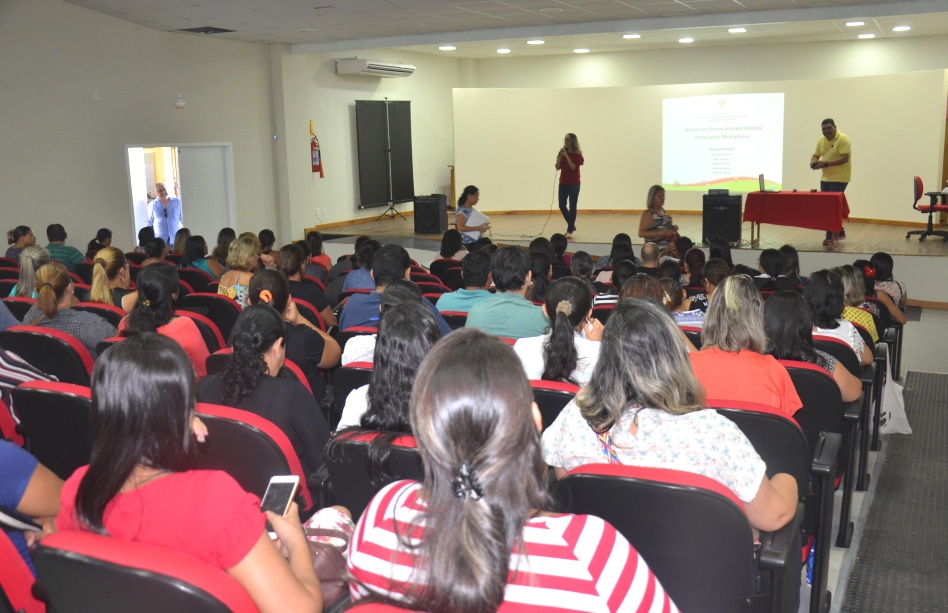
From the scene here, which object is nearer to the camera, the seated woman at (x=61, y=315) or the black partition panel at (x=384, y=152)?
the seated woman at (x=61, y=315)

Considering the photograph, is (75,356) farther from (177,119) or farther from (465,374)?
(177,119)

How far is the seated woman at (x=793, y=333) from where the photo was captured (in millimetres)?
3180

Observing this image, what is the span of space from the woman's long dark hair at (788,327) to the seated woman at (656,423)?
1.17m

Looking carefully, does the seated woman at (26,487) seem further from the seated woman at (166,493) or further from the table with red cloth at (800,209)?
the table with red cloth at (800,209)

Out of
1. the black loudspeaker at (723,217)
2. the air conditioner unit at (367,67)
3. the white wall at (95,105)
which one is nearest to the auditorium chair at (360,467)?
the white wall at (95,105)

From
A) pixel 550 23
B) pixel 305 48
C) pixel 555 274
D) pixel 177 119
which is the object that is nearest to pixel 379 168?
pixel 305 48

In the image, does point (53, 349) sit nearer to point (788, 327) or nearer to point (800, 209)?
point (788, 327)

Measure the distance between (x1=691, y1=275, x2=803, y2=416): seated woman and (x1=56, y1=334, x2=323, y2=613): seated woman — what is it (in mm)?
1600

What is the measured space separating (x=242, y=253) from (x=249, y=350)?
2898 millimetres

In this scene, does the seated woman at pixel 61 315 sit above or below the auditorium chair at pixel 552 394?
above

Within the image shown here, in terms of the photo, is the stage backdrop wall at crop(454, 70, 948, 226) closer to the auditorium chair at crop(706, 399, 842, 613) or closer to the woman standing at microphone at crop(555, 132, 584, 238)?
the woman standing at microphone at crop(555, 132, 584, 238)

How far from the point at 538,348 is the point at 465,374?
1.99 meters

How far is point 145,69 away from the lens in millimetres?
10820

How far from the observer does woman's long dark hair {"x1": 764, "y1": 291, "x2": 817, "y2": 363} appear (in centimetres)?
318
